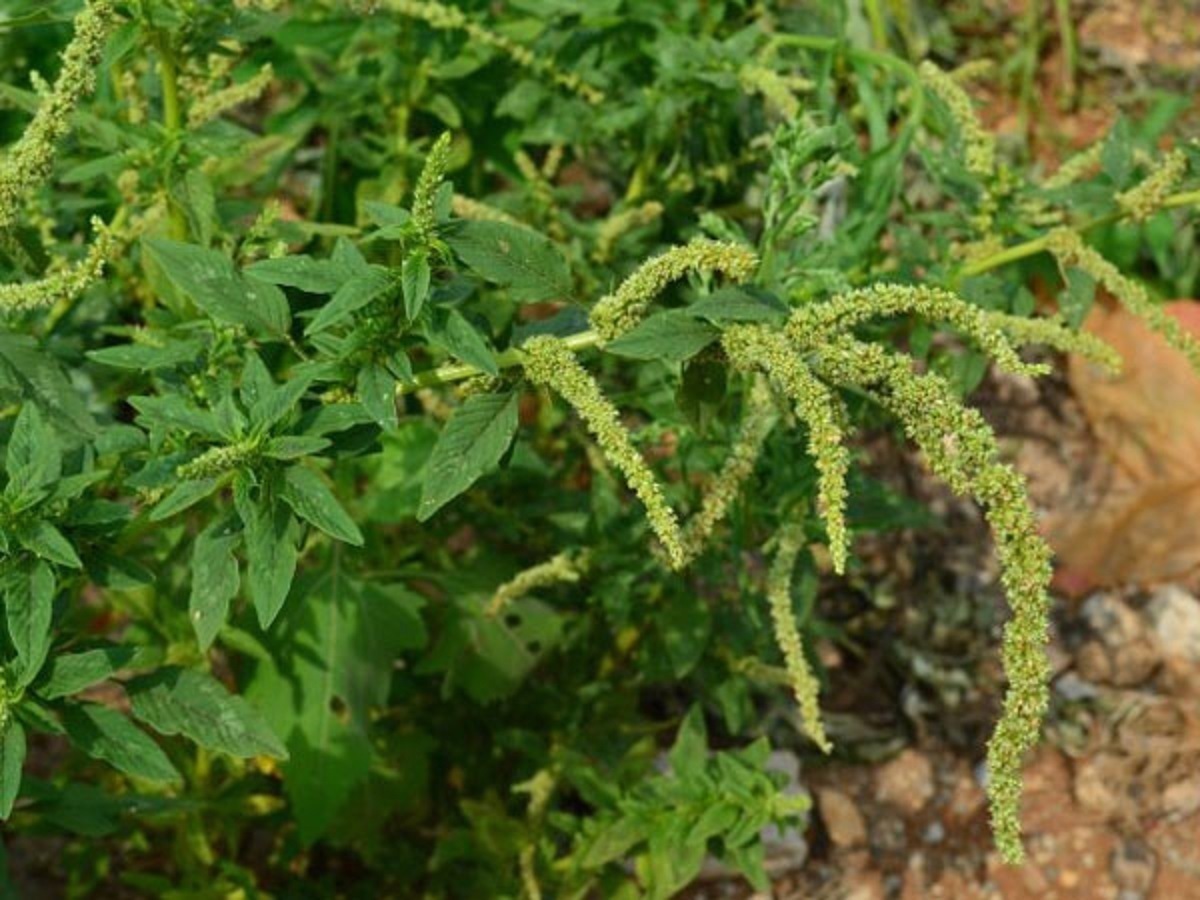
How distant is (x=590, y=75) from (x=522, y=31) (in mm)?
252

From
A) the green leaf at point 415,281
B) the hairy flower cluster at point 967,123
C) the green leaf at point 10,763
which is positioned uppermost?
the green leaf at point 415,281

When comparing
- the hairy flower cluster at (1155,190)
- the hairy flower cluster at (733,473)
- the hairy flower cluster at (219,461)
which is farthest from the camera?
the hairy flower cluster at (1155,190)

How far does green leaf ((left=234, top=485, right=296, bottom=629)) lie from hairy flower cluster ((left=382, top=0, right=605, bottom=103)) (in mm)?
1339

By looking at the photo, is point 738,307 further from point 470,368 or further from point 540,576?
point 540,576

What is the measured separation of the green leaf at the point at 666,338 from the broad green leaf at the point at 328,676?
1169 millimetres

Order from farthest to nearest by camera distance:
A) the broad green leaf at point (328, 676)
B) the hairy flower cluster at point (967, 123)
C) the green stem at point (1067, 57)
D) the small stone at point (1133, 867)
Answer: the green stem at point (1067, 57)
the small stone at point (1133, 867)
the broad green leaf at point (328, 676)
the hairy flower cluster at point (967, 123)

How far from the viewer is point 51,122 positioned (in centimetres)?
220

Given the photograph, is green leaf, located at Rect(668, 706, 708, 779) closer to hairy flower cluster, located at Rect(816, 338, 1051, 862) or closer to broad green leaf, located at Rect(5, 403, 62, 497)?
hairy flower cluster, located at Rect(816, 338, 1051, 862)

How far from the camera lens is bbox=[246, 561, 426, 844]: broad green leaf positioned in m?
3.21

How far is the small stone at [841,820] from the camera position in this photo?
4.05 meters

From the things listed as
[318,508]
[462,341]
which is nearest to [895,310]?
[462,341]

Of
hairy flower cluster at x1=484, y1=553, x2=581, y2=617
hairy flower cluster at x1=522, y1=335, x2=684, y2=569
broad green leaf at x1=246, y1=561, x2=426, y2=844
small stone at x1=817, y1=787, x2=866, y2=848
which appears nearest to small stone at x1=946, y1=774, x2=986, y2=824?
small stone at x1=817, y1=787, x2=866, y2=848

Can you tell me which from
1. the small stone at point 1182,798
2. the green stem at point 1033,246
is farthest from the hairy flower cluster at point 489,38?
the small stone at point 1182,798

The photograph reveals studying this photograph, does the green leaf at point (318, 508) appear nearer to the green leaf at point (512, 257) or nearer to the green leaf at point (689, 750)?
the green leaf at point (512, 257)
